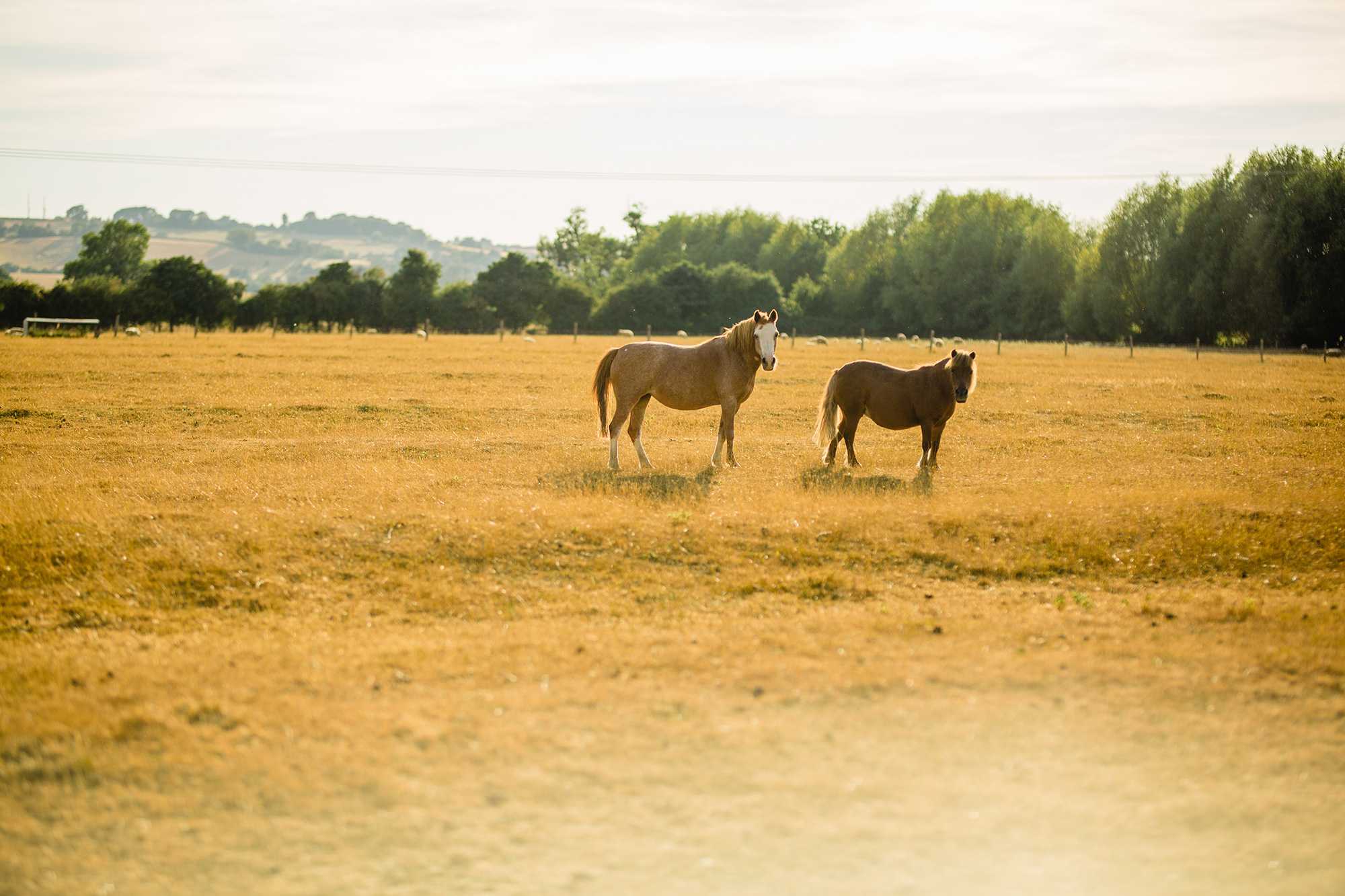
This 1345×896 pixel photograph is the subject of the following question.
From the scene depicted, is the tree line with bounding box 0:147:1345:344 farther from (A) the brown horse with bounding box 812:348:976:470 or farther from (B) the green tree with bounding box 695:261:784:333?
(A) the brown horse with bounding box 812:348:976:470

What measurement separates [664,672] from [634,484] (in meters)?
6.99

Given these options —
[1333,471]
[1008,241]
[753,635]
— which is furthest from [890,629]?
[1008,241]

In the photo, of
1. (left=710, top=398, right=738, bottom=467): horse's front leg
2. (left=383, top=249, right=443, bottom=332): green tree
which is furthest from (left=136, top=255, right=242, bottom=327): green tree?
(left=710, top=398, right=738, bottom=467): horse's front leg

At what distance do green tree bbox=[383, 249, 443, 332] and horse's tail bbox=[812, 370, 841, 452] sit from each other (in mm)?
69798

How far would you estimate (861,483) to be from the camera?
1495cm

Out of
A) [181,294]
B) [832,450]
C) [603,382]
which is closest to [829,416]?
[832,450]

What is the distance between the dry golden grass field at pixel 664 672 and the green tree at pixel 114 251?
10458cm

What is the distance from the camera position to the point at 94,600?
31.3 feet

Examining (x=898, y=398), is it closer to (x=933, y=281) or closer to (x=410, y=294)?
(x=410, y=294)

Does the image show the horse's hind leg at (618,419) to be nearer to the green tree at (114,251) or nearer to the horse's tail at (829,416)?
the horse's tail at (829,416)

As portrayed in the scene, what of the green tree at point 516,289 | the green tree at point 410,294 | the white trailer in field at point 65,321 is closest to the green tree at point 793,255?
the green tree at point 516,289

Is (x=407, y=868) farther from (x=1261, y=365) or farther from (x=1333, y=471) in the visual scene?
(x=1261, y=365)

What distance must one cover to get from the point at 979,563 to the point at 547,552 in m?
4.94

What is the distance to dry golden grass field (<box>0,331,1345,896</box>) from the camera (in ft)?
16.4
